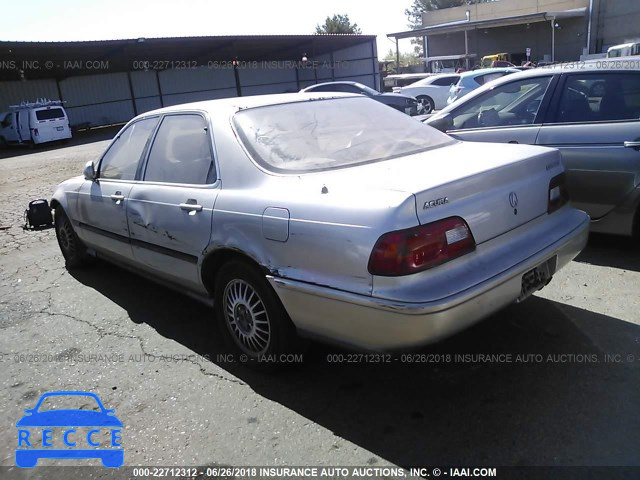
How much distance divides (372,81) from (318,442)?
38317 millimetres

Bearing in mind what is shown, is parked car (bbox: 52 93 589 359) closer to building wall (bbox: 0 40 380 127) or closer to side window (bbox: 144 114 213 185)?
side window (bbox: 144 114 213 185)

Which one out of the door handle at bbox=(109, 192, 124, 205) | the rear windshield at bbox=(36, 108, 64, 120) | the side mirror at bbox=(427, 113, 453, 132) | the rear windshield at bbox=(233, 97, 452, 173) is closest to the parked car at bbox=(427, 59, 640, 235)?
the side mirror at bbox=(427, 113, 453, 132)

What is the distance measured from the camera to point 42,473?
8.96ft

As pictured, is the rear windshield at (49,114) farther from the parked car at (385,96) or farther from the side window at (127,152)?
the side window at (127,152)

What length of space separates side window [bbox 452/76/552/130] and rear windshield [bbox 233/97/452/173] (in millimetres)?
1621

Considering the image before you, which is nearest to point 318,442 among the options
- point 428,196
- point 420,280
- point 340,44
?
point 420,280

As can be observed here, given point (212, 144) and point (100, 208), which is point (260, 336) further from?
point (100, 208)

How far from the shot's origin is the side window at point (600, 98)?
14.9 ft

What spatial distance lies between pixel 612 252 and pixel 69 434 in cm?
446

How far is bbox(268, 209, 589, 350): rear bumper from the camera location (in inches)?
96.6

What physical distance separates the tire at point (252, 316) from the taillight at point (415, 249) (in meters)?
0.79

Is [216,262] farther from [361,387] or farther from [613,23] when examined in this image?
[613,23]

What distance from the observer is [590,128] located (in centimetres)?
462

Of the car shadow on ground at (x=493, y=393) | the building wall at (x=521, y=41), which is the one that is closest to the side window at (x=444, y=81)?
the car shadow on ground at (x=493, y=393)
